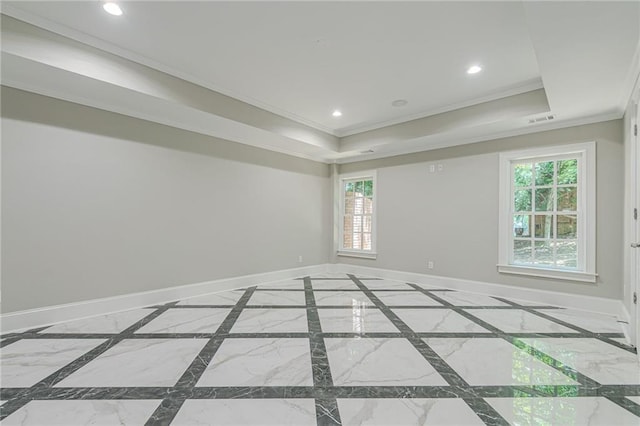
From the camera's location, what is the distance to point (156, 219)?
3.81m

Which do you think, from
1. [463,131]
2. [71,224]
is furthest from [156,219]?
[463,131]

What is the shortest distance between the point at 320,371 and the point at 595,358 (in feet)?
7.60

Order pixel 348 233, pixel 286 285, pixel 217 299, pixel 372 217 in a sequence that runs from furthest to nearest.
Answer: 1. pixel 348 233
2. pixel 372 217
3. pixel 286 285
4. pixel 217 299

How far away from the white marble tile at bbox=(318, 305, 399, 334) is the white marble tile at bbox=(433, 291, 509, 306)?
1281 mm

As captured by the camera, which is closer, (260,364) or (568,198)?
(260,364)

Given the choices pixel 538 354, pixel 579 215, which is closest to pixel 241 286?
pixel 538 354

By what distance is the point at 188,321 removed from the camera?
313 centimetres

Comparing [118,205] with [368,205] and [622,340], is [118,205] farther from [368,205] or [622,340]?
[622,340]

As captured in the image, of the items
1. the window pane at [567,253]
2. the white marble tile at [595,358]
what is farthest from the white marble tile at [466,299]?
the white marble tile at [595,358]

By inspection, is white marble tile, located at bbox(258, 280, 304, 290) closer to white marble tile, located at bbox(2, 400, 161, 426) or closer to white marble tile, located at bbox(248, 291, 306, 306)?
white marble tile, located at bbox(248, 291, 306, 306)

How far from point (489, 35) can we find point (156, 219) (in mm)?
4361

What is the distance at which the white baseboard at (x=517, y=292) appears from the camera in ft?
11.4

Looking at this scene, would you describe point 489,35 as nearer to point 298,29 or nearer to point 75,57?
point 298,29

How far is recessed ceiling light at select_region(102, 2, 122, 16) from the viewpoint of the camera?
2.28 meters
